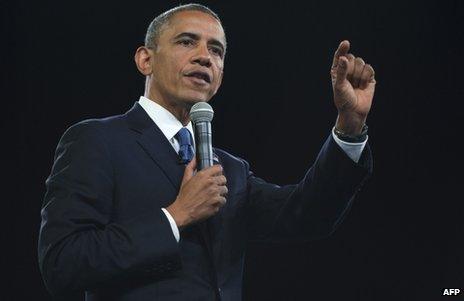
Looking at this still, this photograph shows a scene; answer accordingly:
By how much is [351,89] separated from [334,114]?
205 centimetres

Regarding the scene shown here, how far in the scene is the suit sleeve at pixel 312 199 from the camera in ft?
5.42

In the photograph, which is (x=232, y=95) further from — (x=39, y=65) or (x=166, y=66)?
(x=166, y=66)

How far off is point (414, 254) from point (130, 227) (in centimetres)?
250

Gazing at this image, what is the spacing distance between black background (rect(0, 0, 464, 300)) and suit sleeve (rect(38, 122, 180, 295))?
1.97m

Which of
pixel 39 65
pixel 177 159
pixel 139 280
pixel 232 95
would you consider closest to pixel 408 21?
pixel 232 95

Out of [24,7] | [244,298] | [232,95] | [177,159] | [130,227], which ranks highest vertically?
[24,7]

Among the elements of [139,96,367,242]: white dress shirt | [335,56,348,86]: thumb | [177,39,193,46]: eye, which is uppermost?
[177,39,193,46]: eye

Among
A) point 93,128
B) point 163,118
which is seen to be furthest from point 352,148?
point 93,128

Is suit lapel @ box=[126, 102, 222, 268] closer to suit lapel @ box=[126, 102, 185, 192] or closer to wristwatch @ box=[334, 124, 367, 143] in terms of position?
suit lapel @ box=[126, 102, 185, 192]

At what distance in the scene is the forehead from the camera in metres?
1.84

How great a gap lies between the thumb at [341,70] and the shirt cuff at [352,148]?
0.15 m

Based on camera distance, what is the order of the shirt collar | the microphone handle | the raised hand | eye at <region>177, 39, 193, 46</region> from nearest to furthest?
the microphone handle < the raised hand < the shirt collar < eye at <region>177, 39, 193, 46</region>

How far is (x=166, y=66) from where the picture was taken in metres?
1.81

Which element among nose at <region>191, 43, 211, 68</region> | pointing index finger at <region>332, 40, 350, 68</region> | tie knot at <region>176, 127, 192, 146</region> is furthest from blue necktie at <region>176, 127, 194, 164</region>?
pointing index finger at <region>332, 40, 350, 68</region>
